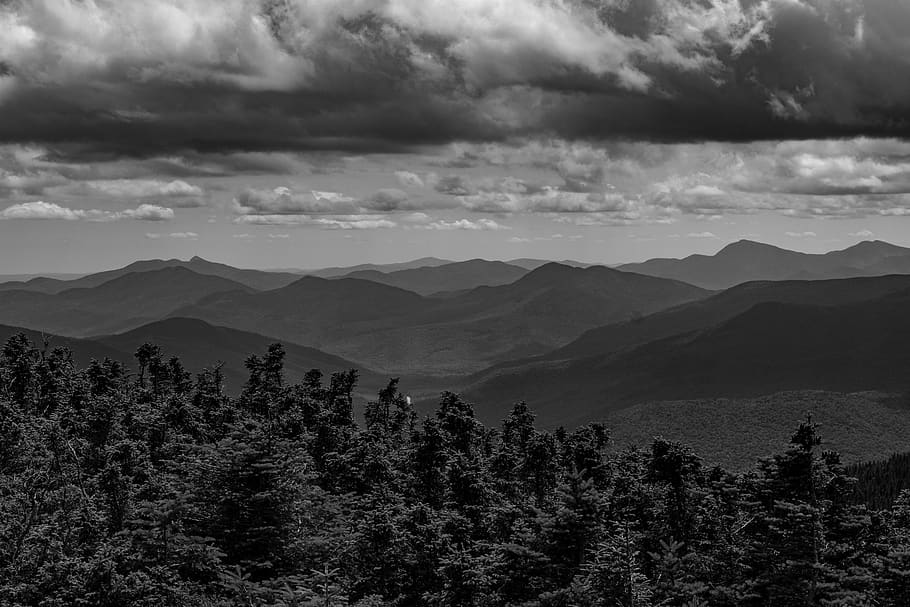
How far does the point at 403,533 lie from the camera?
153 feet

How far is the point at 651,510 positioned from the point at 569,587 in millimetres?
27064

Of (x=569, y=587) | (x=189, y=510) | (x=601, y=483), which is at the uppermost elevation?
(x=189, y=510)

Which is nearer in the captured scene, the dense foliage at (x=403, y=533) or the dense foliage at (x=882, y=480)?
the dense foliage at (x=403, y=533)

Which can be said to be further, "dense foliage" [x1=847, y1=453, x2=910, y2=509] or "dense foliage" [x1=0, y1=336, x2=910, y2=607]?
"dense foliage" [x1=847, y1=453, x2=910, y2=509]

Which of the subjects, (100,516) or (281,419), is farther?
(281,419)

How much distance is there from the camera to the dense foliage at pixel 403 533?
37.9 metres

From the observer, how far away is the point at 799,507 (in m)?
40.5

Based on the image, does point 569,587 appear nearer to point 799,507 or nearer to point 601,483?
point 799,507

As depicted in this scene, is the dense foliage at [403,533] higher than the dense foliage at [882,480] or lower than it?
higher

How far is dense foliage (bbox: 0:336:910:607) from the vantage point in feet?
124

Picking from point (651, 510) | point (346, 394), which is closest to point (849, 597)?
point (651, 510)

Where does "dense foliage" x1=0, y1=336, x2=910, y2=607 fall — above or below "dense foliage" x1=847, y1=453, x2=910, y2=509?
above

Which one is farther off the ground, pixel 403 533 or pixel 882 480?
pixel 403 533

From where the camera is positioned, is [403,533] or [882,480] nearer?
[403,533]
